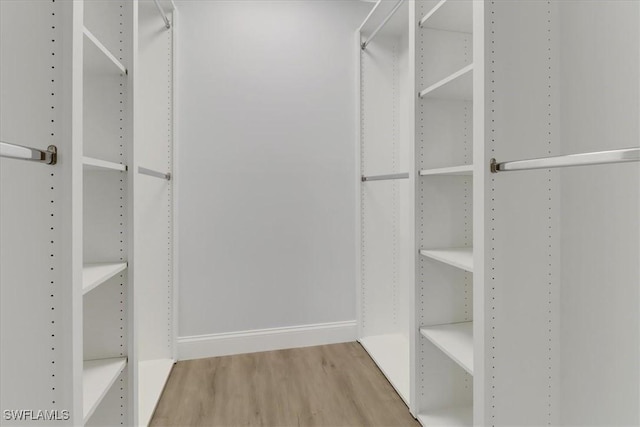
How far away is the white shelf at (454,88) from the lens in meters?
1.28

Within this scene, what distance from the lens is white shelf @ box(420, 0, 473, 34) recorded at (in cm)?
139

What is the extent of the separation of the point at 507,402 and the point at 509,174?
2.47ft

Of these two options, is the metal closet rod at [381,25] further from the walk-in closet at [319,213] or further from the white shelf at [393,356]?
the white shelf at [393,356]

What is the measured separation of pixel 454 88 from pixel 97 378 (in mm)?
1774

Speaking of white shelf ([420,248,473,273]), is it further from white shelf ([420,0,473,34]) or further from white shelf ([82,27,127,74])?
white shelf ([82,27,127,74])

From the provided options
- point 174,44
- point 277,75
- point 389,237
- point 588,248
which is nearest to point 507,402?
point 588,248

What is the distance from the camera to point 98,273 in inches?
45.7

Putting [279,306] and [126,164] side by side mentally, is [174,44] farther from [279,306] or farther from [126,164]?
[279,306]

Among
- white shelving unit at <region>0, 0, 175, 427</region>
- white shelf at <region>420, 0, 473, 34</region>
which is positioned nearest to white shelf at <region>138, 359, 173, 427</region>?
white shelving unit at <region>0, 0, 175, 427</region>

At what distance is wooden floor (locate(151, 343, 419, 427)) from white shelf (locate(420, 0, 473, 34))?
1792mm

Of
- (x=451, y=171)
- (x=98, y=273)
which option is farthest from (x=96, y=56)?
(x=451, y=171)
